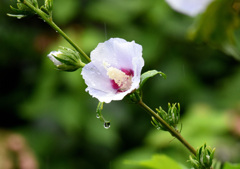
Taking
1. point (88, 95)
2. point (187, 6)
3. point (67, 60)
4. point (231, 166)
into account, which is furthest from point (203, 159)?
point (88, 95)

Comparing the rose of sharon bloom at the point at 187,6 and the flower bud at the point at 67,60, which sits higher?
the rose of sharon bloom at the point at 187,6

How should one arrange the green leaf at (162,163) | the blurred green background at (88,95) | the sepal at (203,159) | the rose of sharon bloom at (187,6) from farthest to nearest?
the blurred green background at (88,95) < the rose of sharon bloom at (187,6) < the green leaf at (162,163) < the sepal at (203,159)

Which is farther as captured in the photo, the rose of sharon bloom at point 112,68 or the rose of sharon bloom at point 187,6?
the rose of sharon bloom at point 187,6

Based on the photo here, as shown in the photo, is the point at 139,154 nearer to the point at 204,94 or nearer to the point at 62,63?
the point at 204,94

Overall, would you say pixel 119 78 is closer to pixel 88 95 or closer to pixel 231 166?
pixel 231 166

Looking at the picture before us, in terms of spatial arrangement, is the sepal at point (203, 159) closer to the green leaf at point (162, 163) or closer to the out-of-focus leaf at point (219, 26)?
the green leaf at point (162, 163)

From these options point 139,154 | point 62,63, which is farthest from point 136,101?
point 139,154

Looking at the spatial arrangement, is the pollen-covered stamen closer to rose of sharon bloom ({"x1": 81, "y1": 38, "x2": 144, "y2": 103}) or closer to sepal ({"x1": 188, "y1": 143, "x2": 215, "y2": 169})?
rose of sharon bloom ({"x1": 81, "y1": 38, "x2": 144, "y2": 103})

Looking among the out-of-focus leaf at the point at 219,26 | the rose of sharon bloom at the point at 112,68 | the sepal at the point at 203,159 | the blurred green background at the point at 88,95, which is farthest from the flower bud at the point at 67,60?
the blurred green background at the point at 88,95
